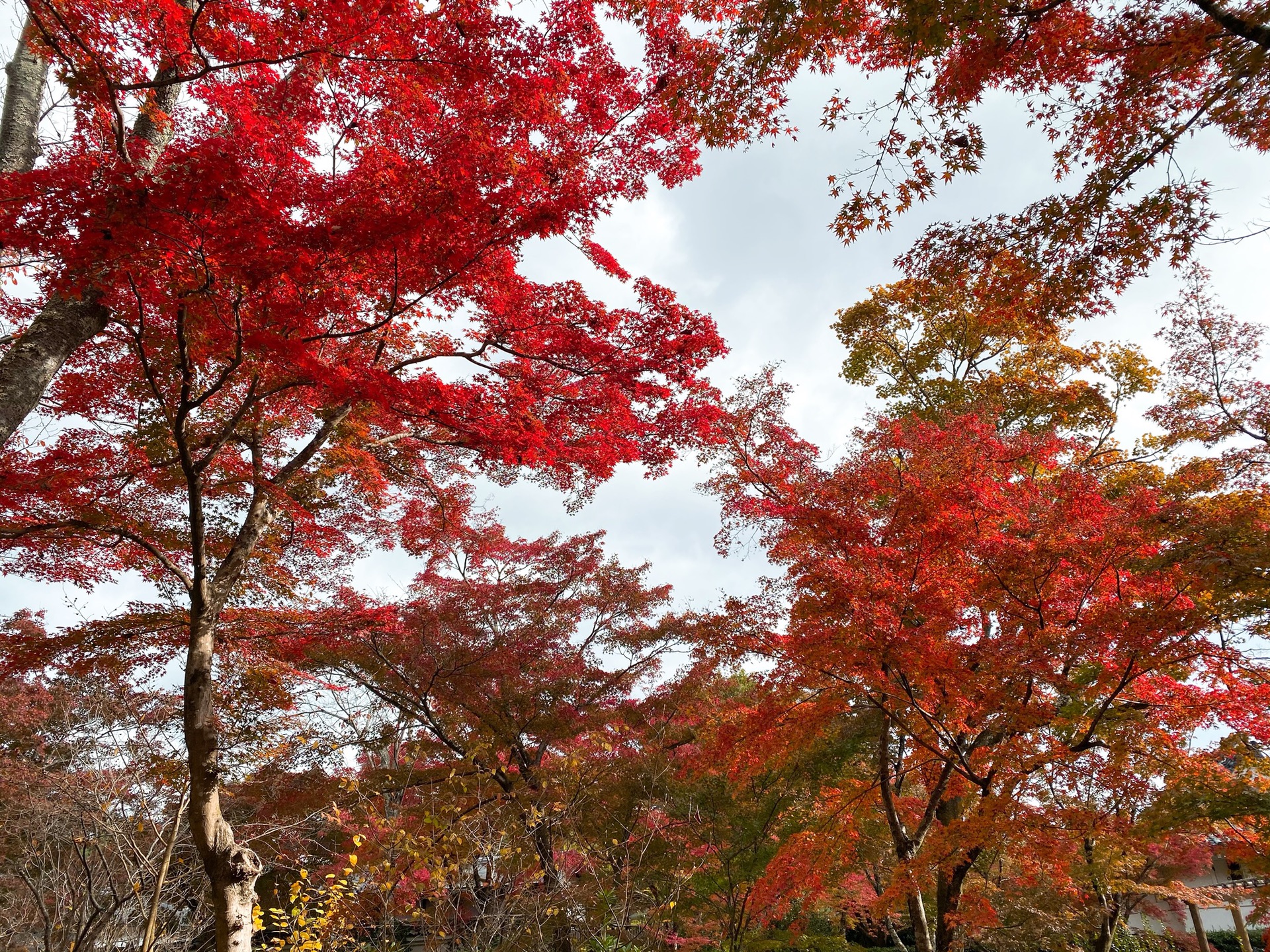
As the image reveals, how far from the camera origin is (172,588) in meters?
7.66

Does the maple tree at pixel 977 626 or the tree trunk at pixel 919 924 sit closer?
the maple tree at pixel 977 626

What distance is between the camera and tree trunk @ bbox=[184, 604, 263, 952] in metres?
4.78

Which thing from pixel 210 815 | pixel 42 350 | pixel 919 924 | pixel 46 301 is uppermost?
pixel 46 301

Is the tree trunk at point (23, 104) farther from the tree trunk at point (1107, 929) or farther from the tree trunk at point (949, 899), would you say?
the tree trunk at point (1107, 929)

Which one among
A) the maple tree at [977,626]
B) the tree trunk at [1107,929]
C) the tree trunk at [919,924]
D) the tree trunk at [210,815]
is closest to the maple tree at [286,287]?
the tree trunk at [210,815]

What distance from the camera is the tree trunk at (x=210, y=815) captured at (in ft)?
15.7

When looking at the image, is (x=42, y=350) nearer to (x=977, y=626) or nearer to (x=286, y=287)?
(x=286, y=287)

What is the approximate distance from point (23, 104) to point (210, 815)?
651 centimetres

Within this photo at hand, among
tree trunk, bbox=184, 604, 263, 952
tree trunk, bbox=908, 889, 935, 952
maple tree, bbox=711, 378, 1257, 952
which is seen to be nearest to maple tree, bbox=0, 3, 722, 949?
tree trunk, bbox=184, 604, 263, 952

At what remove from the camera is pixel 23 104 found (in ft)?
20.3

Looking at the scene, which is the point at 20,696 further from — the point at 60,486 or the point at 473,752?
the point at 473,752

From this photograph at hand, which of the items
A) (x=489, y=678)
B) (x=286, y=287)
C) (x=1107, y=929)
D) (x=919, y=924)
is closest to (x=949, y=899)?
(x=919, y=924)

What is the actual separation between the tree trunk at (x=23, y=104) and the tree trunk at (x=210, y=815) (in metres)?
4.23

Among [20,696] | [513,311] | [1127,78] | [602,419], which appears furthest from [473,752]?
[20,696]
